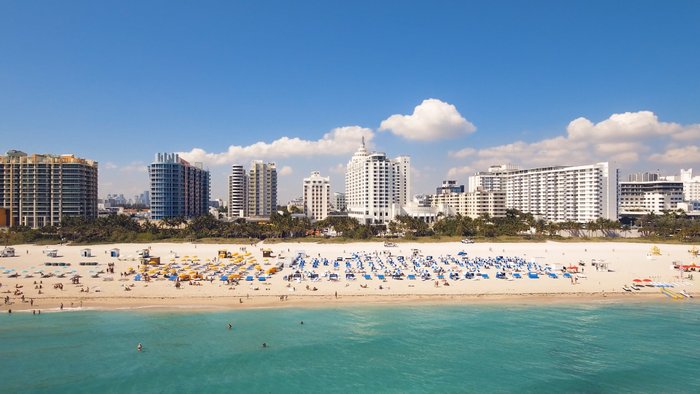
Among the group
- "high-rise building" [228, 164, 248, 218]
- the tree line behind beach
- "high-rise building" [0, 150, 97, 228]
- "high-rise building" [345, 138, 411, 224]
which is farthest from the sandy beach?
"high-rise building" [228, 164, 248, 218]

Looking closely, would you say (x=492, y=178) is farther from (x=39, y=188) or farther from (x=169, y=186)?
(x=39, y=188)

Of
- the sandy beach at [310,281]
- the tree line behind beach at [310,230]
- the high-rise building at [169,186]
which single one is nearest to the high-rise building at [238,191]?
the high-rise building at [169,186]

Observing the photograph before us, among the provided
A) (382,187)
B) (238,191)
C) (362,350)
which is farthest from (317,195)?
(362,350)

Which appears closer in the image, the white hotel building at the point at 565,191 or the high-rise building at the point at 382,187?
the white hotel building at the point at 565,191

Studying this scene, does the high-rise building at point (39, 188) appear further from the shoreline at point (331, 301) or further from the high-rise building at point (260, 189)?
the shoreline at point (331, 301)

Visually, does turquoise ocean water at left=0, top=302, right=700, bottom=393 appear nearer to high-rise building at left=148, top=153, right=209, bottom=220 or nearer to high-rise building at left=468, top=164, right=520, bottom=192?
high-rise building at left=148, top=153, right=209, bottom=220

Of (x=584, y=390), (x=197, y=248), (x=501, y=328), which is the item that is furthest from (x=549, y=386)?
(x=197, y=248)

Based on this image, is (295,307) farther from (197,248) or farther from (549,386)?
(197,248)
